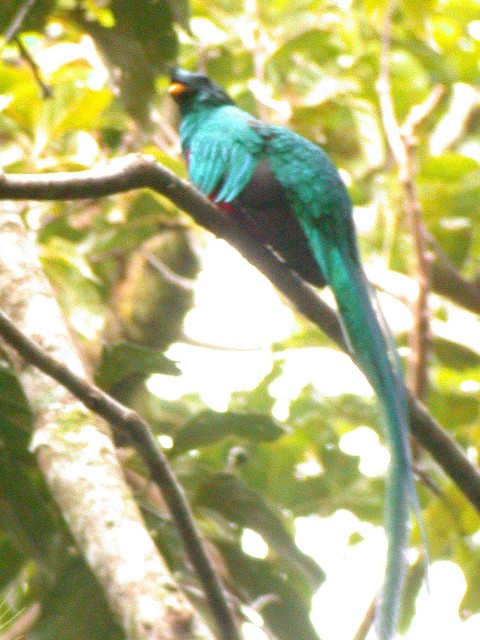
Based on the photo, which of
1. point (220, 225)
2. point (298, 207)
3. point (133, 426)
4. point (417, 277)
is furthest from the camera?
point (417, 277)

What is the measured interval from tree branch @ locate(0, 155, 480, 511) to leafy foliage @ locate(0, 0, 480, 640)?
39cm

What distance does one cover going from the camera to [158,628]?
2162mm

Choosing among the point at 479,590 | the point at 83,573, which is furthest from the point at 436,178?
the point at 83,573

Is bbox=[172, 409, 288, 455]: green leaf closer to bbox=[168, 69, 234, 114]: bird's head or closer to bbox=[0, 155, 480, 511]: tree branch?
bbox=[0, 155, 480, 511]: tree branch

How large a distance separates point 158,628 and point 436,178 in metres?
2.63

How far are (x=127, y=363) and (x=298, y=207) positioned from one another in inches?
25.8

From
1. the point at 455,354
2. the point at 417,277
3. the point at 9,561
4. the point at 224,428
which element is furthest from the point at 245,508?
the point at 455,354

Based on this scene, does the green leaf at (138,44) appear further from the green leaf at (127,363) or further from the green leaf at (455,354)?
the green leaf at (455,354)

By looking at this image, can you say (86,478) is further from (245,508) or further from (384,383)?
(245,508)

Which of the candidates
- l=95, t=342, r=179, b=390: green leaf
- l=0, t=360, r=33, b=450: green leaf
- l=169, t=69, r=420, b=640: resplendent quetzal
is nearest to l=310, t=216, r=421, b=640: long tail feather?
l=169, t=69, r=420, b=640: resplendent quetzal

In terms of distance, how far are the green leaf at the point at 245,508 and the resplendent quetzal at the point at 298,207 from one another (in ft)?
2.20

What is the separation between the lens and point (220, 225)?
9.53ft

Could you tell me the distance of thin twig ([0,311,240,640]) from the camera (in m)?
2.43

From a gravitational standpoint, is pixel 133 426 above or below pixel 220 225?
below
